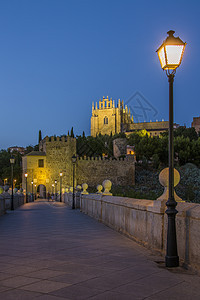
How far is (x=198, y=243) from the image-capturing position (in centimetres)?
476

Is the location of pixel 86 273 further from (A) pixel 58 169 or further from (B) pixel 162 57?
(A) pixel 58 169

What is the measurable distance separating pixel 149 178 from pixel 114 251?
66.1m

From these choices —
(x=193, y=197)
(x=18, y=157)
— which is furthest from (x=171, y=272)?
(x=18, y=157)

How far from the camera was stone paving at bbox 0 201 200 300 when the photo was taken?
382 cm

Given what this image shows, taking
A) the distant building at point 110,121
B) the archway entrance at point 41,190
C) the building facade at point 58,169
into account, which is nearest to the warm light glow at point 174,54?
the building facade at point 58,169

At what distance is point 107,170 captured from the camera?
71188 mm

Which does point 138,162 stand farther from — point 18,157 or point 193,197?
point 18,157

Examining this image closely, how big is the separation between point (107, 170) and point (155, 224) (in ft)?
213

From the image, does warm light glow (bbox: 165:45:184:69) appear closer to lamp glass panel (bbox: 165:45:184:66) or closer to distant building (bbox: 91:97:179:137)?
lamp glass panel (bbox: 165:45:184:66)

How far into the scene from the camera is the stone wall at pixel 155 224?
4.92m

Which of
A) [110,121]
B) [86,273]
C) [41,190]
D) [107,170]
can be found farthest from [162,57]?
[110,121]

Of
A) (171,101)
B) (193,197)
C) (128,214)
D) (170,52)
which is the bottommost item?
(193,197)

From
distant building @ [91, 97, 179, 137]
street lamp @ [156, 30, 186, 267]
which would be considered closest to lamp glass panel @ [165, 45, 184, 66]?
street lamp @ [156, 30, 186, 267]

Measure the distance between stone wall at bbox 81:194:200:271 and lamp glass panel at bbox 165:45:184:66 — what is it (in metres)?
2.25
